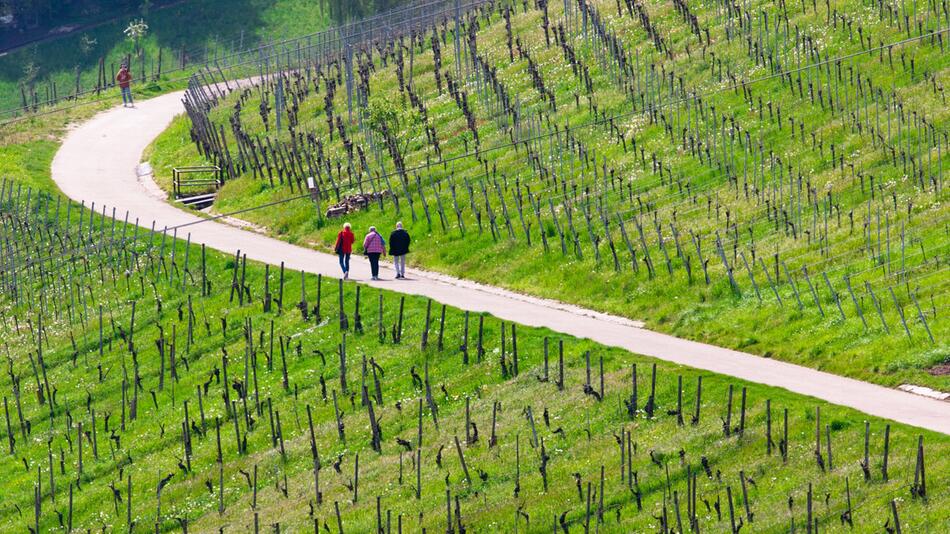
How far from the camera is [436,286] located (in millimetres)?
46969

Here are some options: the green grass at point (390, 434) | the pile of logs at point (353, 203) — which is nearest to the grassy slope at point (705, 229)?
the pile of logs at point (353, 203)

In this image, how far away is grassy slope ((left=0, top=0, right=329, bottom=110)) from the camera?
331ft

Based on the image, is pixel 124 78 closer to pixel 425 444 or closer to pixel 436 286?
pixel 436 286

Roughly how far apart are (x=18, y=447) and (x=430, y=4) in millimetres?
40511

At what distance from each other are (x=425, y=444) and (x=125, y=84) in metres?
51.8

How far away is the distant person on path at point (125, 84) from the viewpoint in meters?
82.9

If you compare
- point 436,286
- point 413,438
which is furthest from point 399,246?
point 413,438

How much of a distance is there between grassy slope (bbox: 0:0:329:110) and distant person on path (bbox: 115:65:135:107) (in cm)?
1495

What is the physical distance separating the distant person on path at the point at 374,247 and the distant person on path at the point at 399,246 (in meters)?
0.25

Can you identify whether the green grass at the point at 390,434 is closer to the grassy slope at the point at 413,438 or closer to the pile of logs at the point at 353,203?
the grassy slope at the point at 413,438

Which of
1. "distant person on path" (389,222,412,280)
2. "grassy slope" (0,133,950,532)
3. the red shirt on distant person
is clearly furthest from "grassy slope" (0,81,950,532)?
the red shirt on distant person

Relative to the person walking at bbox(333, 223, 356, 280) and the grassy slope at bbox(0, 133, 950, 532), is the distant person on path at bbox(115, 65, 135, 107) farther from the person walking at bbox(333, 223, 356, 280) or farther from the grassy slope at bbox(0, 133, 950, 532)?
the person walking at bbox(333, 223, 356, 280)

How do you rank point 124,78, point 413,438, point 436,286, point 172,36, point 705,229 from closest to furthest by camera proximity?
point 413,438 < point 705,229 < point 436,286 < point 124,78 < point 172,36

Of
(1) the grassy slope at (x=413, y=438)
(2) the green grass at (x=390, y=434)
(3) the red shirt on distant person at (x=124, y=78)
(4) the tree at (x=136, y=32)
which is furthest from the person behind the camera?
(4) the tree at (x=136, y=32)
